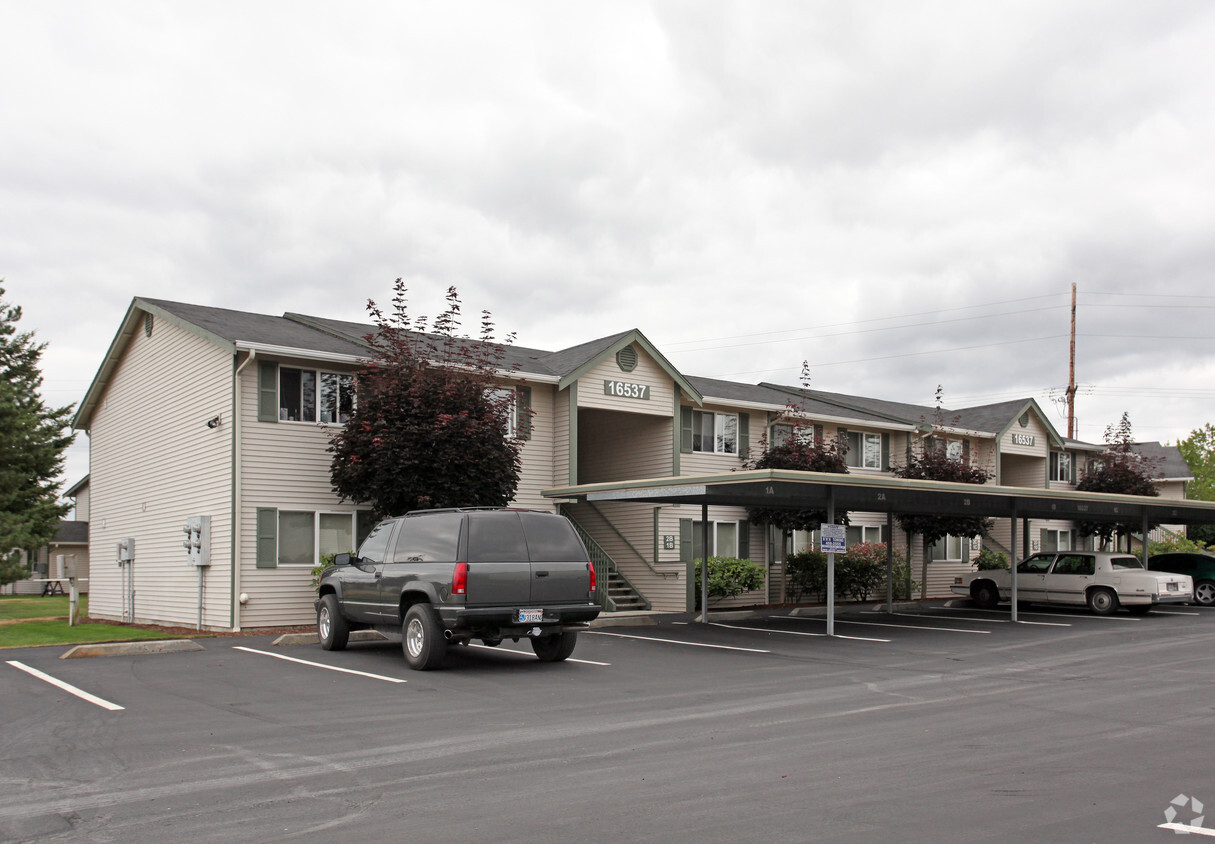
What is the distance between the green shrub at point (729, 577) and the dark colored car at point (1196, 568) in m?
12.1

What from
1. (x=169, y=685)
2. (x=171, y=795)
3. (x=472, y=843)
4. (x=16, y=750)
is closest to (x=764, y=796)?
(x=472, y=843)

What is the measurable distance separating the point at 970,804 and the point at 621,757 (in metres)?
2.71

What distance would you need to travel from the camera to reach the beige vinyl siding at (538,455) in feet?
78.4

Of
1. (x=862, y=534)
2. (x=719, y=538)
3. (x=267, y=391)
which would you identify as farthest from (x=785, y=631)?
(x=862, y=534)

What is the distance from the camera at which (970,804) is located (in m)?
6.55

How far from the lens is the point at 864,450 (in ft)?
108

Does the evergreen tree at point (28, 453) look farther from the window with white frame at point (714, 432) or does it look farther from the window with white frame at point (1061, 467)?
the window with white frame at point (1061, 467)

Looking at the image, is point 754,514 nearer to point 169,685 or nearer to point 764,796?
point 169,685

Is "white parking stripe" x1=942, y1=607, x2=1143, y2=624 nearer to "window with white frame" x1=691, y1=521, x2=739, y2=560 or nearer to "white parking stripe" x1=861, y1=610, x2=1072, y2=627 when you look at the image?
"white parking stripe" x1=861, y1=610, x2=1072, y2=627

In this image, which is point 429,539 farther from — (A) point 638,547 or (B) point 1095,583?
(B) point 1095,583

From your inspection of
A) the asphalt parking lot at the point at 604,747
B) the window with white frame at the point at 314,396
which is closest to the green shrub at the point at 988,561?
the asphalt parking lot at the point at 604,747

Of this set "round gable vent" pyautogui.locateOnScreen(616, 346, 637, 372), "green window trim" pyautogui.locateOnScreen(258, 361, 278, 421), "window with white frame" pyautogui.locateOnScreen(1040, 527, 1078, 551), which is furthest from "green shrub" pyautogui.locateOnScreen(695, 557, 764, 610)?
"window with white frame" pyautogui.locateOnScreen(1040, 527, 1078, 551)

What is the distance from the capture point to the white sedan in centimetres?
2433

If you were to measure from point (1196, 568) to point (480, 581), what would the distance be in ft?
84.1
